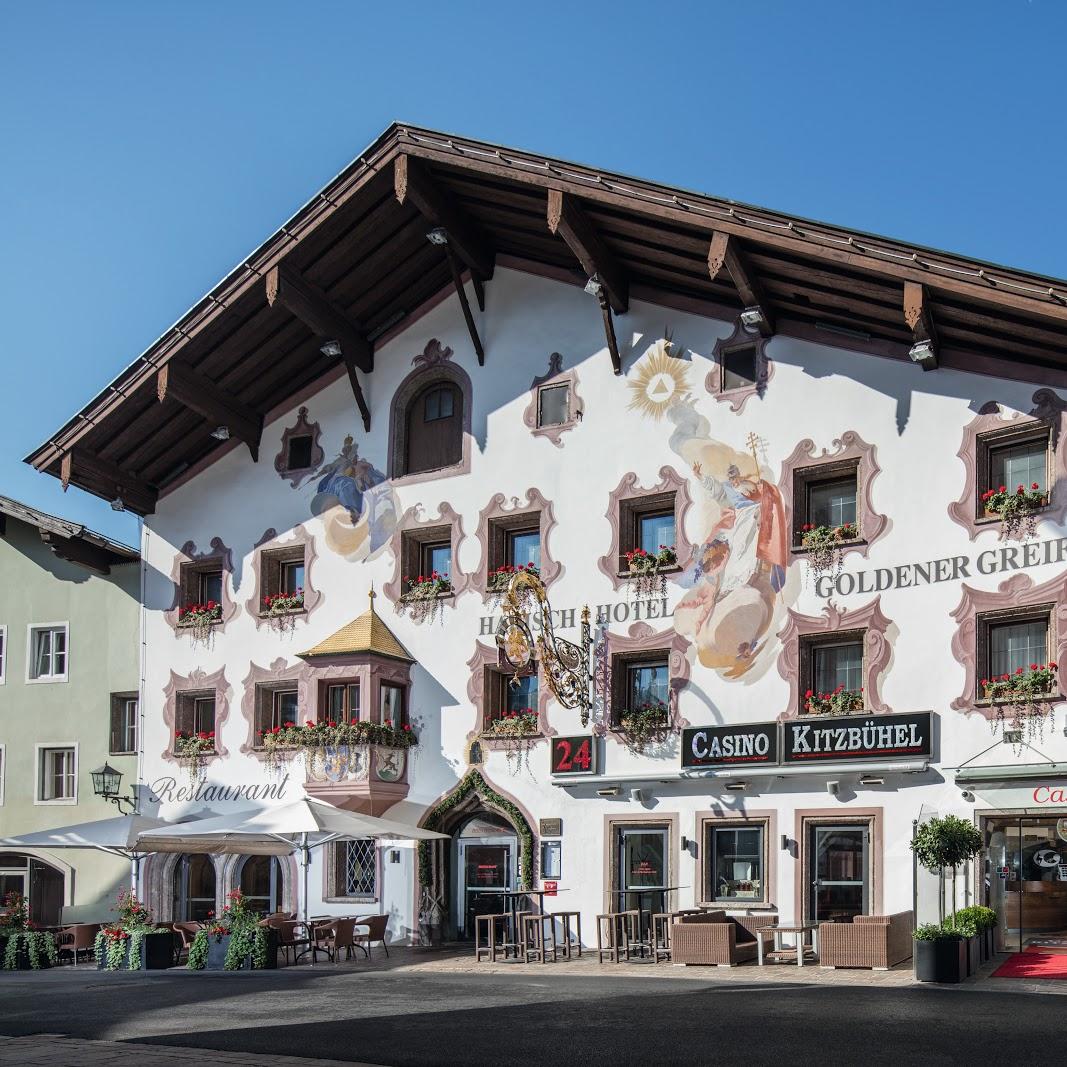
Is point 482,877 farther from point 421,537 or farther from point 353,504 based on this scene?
point 353,504

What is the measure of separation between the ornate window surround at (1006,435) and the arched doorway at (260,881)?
14831 millimetres

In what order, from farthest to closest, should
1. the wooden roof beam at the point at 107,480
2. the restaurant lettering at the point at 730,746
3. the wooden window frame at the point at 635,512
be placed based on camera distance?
the wooden roof beam at the point at 107,480 < the wooden window frame at the point at 635,512 < the restaurant lettering at the point at 730,746

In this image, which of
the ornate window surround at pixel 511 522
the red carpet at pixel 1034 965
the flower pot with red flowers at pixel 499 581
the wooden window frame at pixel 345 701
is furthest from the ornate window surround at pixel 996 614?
the wooden window frame at pixel 345 701

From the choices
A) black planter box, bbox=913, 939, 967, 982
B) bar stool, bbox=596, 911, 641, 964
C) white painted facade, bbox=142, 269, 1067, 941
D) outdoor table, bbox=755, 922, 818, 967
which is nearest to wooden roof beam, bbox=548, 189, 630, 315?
white painted facade, bbox=142, 269, 1067, 941

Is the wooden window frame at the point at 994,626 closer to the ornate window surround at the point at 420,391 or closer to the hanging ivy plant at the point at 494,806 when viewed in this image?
the hanging ivy plant at the point at 494,806

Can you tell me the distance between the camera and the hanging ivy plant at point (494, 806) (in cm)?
2541

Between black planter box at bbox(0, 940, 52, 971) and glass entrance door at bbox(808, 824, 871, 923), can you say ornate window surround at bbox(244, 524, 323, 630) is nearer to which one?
black planter box at bbox(0, 940, 52, 971)

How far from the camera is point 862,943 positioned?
64.7ft

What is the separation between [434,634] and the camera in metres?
27.2

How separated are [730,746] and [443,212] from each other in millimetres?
10676

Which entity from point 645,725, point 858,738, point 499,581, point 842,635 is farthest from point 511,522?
point 858,738

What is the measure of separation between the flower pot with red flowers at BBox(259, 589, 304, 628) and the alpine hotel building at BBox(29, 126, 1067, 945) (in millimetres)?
63

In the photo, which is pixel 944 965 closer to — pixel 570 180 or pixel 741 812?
pixel 741 812

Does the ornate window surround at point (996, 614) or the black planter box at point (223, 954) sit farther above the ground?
the ornate window surround at point (996, 614)
